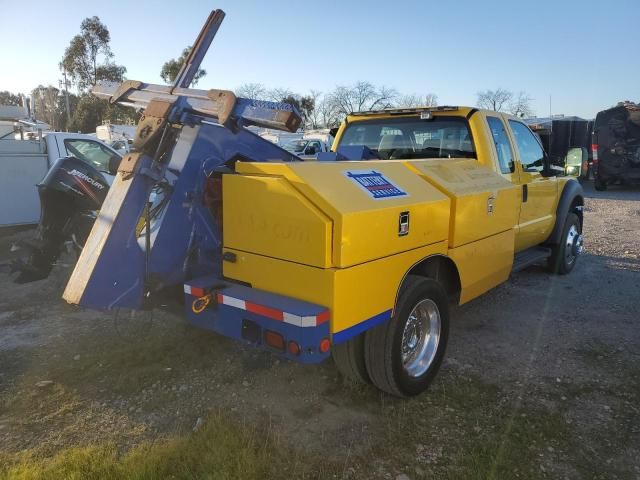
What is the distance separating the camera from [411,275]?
337cm

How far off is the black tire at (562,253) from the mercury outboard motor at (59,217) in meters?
5.38

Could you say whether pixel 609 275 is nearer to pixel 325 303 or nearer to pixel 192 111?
pixel 325 303

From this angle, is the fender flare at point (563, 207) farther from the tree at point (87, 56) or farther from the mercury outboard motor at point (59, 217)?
the tree at point (87, 56)

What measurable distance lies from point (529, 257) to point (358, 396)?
3069 mm

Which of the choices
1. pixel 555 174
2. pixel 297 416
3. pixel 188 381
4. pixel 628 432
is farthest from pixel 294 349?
pixel 555 174

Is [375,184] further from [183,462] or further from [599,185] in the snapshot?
[599,185]

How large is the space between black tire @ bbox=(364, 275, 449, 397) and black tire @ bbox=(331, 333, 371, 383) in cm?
5

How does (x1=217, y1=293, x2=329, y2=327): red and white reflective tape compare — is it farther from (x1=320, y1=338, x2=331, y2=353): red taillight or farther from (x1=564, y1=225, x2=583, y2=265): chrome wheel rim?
(x1=564, y1=225, x2=583, y2=265): chrome wheel rim

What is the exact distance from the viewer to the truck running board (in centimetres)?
507

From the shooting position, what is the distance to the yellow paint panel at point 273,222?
2.65m

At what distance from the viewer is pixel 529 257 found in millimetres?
5535

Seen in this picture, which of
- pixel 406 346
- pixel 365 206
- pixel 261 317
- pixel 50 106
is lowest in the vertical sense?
pixel 406 346

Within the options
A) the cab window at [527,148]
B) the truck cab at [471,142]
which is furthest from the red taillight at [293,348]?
the cab window at [527,148]

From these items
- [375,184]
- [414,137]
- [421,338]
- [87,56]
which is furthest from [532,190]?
[87,56]
